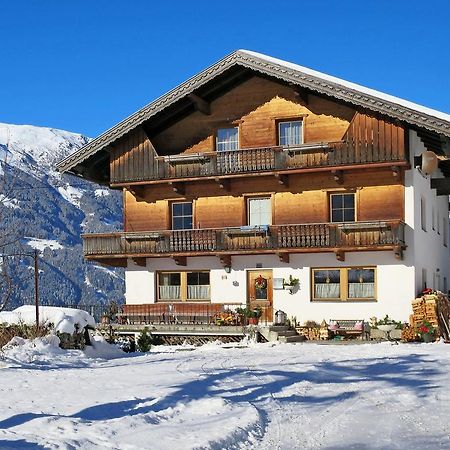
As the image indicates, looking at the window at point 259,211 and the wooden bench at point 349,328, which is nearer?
the wooden bench at point 349,328

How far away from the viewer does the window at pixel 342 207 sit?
29.5m

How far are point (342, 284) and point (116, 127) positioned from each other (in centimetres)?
1073

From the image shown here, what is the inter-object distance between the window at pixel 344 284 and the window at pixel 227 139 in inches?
235

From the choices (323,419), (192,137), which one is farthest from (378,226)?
(323,419)

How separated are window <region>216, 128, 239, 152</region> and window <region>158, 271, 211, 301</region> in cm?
508

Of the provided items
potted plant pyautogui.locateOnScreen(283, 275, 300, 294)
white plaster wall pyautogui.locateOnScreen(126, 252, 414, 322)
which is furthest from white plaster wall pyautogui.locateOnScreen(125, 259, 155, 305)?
potted plant pyautogui.locateOnScreen(283, 275, 300, 294)

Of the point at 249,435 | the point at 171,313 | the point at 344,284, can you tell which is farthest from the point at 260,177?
the point at 249,435

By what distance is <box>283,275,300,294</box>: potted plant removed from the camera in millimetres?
29969

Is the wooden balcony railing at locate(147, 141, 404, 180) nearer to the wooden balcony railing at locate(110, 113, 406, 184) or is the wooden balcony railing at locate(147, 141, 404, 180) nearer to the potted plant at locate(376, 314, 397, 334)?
the wooden balcony railing at locate(110, 113, 406, 184)

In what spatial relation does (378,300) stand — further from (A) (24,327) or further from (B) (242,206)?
(A) (24,327)

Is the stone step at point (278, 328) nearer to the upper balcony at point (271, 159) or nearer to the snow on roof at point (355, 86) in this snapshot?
the upper balcony at point (271, 159)

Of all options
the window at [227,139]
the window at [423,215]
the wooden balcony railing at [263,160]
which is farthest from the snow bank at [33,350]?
the window at [423,215]

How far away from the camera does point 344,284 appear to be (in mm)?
29453

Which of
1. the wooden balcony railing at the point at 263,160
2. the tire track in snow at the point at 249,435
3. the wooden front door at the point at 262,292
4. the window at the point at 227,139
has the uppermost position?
the window at the point at 227,139
